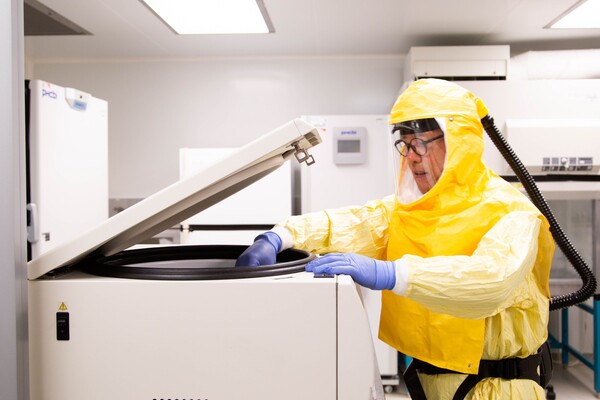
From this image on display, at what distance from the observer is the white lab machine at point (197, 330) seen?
747mm

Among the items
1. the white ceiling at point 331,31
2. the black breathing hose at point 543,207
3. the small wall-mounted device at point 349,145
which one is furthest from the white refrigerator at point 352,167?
the black breathing hose at point 543,207

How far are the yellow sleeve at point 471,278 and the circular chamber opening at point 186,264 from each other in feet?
0.77

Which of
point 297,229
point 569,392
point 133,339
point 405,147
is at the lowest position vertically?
point 569,392

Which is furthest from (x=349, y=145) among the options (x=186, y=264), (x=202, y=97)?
(x=186, y=264)

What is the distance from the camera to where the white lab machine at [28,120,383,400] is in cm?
75

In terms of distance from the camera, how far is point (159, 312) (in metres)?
0.76

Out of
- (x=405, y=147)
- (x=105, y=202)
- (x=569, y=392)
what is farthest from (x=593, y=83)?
(x=105, y=202)

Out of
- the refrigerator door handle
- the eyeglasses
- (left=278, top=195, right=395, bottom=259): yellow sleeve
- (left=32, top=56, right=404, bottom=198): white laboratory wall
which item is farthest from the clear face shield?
(left=32, top=56, right=404, bottom=198): white laboratory wall

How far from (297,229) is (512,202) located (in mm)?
548

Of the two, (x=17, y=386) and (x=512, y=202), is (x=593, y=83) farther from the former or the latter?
(x=17, y=386)

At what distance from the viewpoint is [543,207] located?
1646 millimetres

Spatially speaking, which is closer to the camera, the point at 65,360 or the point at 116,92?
the point at 65,360

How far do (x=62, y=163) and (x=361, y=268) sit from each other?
193cm

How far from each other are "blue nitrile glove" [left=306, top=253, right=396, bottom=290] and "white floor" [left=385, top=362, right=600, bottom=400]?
6.79 feet
